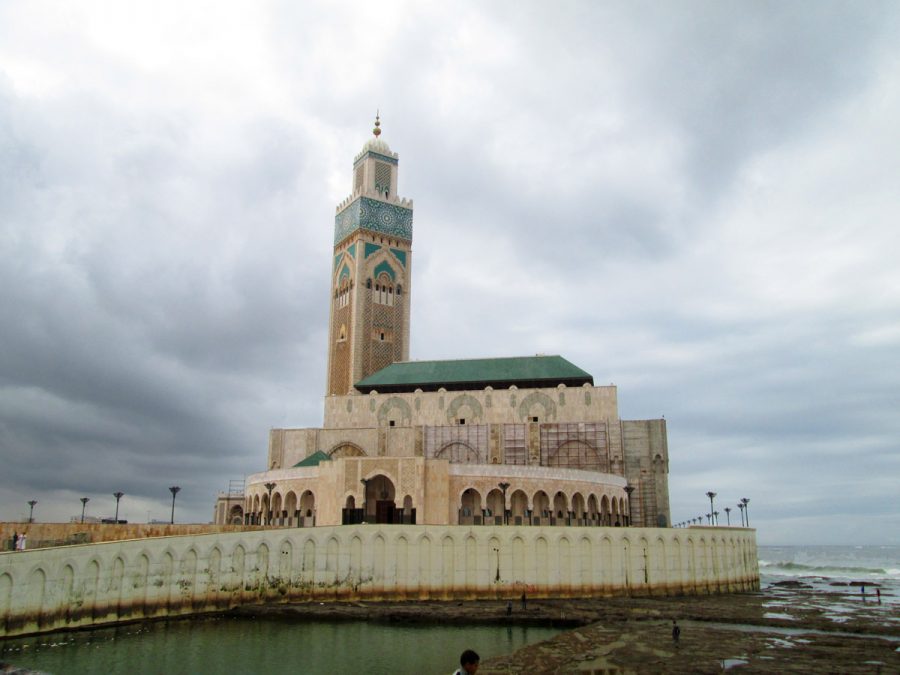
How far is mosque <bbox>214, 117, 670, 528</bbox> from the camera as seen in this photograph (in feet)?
141

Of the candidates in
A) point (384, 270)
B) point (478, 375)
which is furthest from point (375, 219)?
point (478, 375)

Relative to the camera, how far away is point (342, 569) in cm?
2959

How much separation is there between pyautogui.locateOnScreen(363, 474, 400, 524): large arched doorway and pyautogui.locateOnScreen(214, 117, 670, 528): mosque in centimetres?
9

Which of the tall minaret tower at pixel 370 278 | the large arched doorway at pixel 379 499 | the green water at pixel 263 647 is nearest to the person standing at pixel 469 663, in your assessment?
the green water at pixel 263 647

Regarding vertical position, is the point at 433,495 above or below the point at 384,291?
below

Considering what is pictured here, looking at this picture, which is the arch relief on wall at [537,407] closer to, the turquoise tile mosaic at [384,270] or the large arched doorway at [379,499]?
the large arched doorway at [379,499]

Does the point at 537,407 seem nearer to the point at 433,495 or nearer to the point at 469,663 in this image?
the point at 433,495

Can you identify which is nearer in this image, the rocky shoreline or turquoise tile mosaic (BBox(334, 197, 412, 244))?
the rocky shoreline

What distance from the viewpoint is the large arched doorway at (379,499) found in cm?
4253

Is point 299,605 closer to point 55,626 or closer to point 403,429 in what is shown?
point 55,626

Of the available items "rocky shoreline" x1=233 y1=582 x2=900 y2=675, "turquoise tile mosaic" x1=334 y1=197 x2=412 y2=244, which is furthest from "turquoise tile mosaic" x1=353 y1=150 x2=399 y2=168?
"rocky shoreline" x1=233 y1=582 x2=900 y2=675

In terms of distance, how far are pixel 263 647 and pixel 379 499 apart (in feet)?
73.5

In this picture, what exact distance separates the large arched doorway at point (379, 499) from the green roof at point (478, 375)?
15185mm

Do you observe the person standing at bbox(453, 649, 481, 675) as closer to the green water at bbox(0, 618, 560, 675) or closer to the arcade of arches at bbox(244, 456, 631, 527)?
the green water at bbox(0, 618, 560, 675)
